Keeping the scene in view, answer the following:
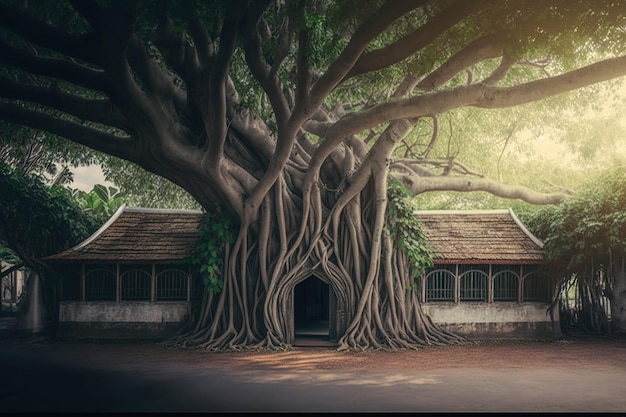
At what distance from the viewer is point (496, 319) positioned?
18641mm

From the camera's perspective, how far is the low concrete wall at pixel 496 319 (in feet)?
60.6

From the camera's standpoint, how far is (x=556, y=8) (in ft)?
39.0

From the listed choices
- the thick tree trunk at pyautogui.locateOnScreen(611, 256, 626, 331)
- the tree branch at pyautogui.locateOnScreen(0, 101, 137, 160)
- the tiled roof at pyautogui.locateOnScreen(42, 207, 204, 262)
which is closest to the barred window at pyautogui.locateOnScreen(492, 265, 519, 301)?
the thick tree trunk at pyautogui.locateOnScreen(611, 256, 626, 331)

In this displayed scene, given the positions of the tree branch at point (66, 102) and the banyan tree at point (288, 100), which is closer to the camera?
the banyan tree at point (288, 100)

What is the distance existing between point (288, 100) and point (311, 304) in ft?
29.5

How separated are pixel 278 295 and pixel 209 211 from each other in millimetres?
2757

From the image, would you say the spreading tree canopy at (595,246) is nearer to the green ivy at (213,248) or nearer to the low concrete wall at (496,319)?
the low concrete wall at (496,319)

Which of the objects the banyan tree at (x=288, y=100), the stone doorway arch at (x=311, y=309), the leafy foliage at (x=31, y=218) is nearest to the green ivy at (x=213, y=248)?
the banyan tree at (x=288, y=100)

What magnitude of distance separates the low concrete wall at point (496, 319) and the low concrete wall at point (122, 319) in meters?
6.37

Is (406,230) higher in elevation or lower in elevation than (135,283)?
higher

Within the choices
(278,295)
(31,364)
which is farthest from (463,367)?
(31,364)

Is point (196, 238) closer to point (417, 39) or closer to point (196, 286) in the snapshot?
point (196, 286)

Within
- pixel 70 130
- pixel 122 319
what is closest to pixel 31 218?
pixel 122 319

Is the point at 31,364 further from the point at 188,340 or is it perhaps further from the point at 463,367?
the point at 463,367
